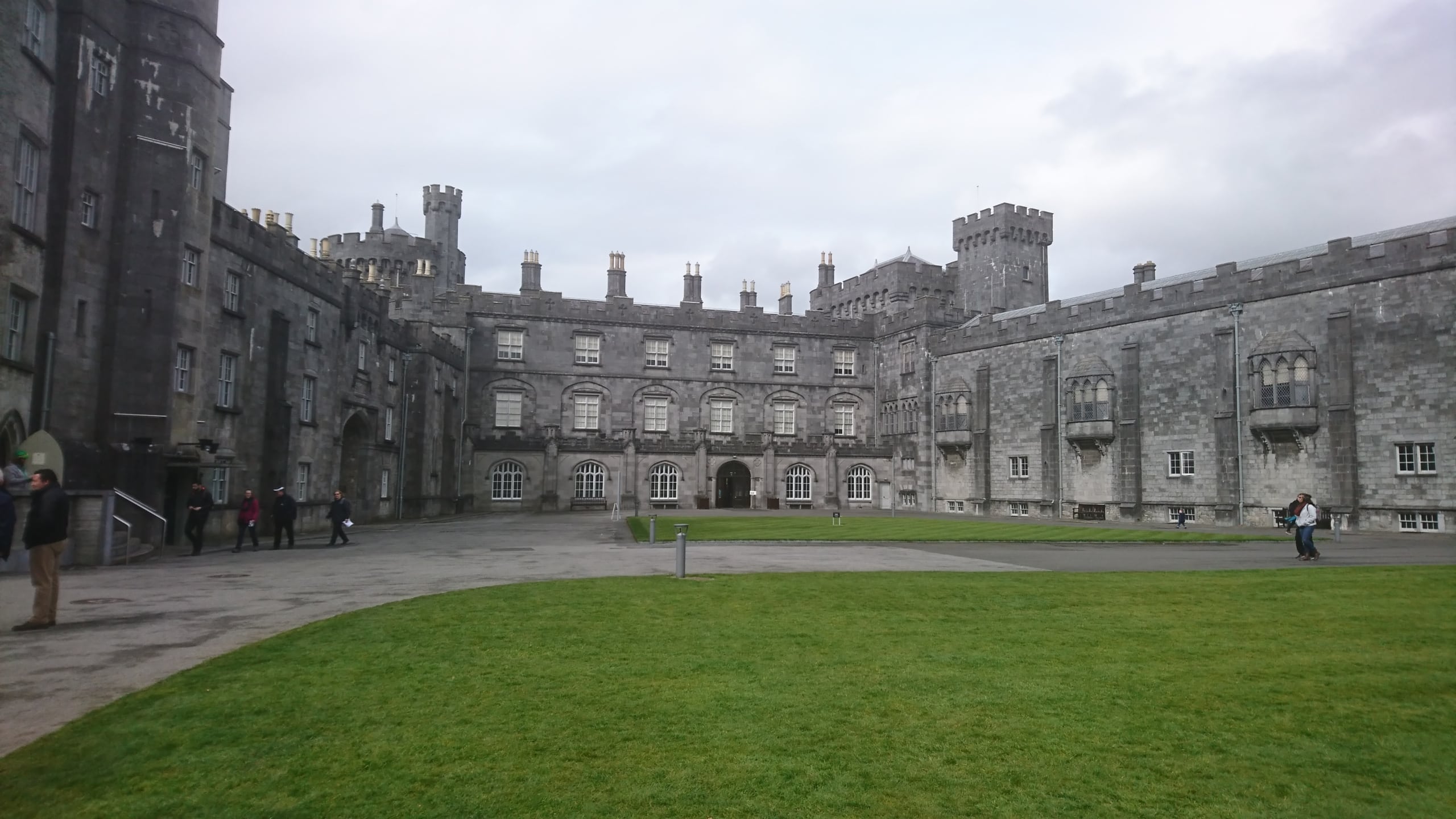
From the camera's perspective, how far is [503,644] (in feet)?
32.0

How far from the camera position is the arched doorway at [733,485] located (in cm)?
5741

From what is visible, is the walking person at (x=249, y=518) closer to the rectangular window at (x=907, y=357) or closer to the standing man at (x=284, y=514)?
the standing man at (x=284, y=514)

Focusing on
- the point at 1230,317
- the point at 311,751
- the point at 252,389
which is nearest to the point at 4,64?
the point at 252,389

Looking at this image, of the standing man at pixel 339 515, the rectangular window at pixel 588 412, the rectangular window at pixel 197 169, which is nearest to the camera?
the rectangular window at pixel 197 169

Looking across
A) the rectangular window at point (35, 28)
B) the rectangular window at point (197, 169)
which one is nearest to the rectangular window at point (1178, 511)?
the rectangular window at point (197, 169)

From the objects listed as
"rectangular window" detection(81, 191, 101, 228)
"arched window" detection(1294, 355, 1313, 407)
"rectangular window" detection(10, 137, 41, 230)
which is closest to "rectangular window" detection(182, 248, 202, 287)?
"rectangular window" detection(81, 191, 101, 228)

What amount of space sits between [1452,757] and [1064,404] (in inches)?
1640

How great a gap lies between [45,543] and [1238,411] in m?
40.7

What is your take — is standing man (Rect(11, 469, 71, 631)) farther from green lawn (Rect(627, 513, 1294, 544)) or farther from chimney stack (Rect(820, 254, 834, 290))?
chimney stack (Rect(820, 254, 834, 290))

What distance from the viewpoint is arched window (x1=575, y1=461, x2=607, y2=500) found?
53188 mm

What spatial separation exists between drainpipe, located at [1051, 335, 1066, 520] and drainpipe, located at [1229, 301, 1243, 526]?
28.7 feet

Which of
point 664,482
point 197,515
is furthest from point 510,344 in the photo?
point 197,515

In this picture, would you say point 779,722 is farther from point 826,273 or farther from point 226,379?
point 826,273

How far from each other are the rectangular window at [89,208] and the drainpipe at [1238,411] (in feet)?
132
